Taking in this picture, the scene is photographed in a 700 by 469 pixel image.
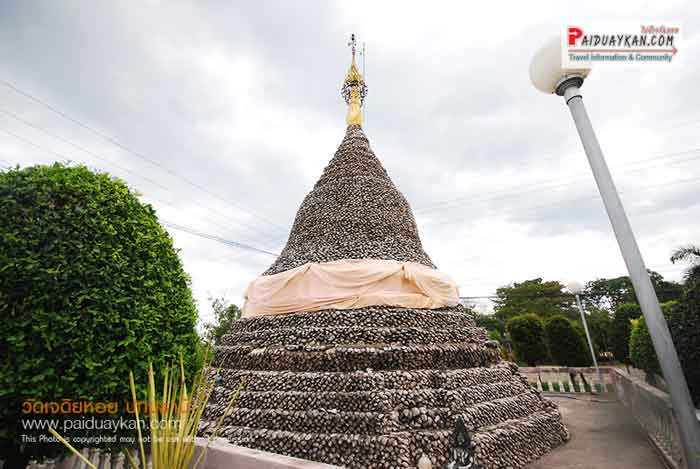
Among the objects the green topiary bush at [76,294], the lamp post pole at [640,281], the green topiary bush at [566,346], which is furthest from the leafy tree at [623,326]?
the green topiary bush at [76,294]

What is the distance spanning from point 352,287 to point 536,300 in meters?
35.0

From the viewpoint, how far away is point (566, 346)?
1514 cm

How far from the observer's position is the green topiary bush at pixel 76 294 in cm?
244

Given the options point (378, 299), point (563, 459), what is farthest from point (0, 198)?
point (563, 459)

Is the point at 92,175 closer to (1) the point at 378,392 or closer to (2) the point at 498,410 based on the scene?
(1) the point at 378,392

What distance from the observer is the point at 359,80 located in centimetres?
1368

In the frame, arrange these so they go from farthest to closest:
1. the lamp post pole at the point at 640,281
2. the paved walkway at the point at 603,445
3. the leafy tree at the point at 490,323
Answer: the leafy tree at the point at 490,323 < the paved walkway at the point at 603,445 < the lamp post pole at the point at 640,281

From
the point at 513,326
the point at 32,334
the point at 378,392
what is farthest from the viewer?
the point at 513,326

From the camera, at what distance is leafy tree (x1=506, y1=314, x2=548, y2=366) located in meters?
15.9

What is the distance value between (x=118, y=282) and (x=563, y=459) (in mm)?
7996

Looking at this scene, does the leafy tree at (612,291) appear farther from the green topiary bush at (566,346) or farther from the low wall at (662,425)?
the low wall at (662,425)

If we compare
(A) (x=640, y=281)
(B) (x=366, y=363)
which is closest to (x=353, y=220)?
(B) (x=366, y=363)

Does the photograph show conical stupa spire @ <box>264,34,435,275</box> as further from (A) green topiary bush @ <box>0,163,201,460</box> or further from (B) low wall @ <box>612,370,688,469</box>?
(A) green topiary bush @ <box>0,163,201,460</box>

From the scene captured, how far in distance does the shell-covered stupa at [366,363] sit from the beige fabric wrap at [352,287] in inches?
1.1
